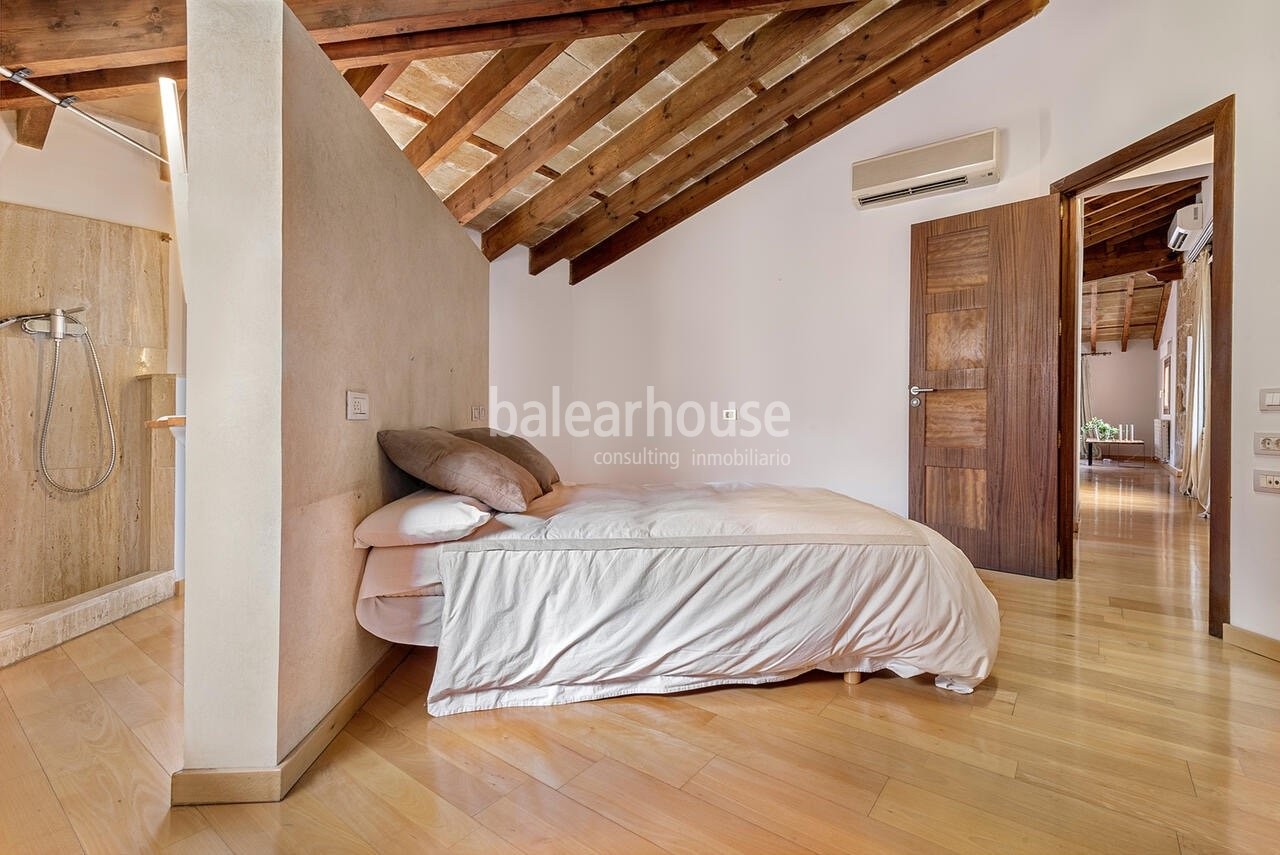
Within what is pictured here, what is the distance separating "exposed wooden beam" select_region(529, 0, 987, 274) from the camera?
9.45ft

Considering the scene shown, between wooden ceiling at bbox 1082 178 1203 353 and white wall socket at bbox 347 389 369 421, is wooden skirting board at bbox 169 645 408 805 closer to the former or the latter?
white wall socket at bbox 347 389 369 421

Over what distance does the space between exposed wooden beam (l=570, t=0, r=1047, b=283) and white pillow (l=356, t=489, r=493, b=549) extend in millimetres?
3745

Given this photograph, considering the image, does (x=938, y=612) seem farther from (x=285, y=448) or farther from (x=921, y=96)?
(x=921, y=96)

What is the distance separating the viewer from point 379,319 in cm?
180

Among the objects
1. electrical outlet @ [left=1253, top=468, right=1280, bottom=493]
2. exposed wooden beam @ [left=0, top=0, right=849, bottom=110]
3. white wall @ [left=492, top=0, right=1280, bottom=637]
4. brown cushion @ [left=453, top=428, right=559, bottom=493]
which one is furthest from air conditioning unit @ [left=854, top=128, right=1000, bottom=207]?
brown cushion @ [left=453, top=428, right=559, bottom=493]

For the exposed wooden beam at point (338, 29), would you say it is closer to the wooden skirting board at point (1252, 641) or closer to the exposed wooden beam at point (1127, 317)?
the wooden skirting board at point (1252, 641)

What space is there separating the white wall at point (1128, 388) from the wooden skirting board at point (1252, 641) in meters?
12.4

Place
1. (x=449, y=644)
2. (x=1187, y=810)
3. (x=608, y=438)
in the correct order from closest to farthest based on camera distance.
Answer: (x=1187, y=810)
(x=449, y=644)
(x=608, y=438)

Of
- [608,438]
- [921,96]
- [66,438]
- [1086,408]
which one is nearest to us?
[66,438]

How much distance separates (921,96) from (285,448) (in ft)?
13.7

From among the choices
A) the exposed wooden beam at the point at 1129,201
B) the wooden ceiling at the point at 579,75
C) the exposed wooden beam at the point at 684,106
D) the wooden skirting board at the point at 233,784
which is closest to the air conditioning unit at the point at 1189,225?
the exposed wooden beam at the point at 1129,201

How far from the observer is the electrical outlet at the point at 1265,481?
1.97 metres

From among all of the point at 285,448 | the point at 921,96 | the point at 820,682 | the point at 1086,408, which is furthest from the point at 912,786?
the point at 1086,408

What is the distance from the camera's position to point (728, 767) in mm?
1339
